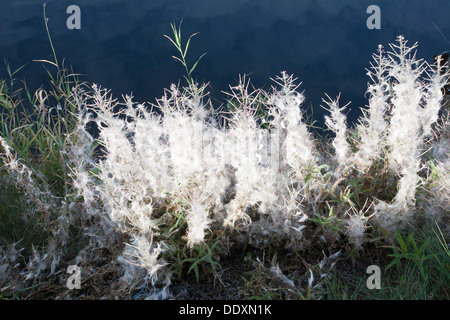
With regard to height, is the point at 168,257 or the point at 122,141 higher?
the point at 122,141

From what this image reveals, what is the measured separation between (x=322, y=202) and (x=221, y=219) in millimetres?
644

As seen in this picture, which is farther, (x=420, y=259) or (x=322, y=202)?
(x=322, y=202)

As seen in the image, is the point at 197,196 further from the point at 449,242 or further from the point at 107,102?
the point at 449,242

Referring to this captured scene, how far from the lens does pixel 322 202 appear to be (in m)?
2.83
